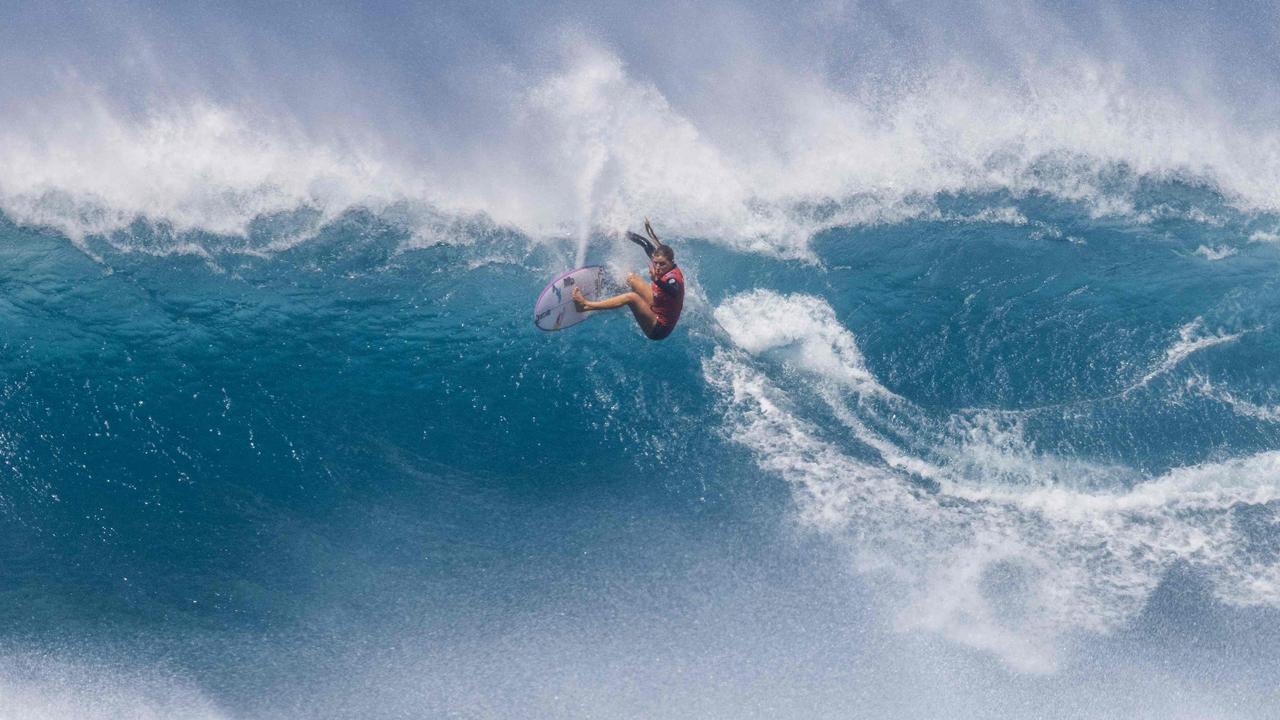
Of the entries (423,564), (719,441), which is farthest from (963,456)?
(423,564)

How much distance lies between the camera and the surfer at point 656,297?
1423 centimetres

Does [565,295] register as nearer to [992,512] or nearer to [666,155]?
[666,155]

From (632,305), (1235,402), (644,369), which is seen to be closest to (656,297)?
(632,305)

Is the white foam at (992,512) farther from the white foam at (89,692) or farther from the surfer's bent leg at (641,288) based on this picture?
the white foam at (89,692)

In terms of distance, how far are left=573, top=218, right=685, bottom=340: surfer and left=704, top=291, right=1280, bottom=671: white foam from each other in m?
2.87

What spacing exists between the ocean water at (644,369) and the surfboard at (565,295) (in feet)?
4.74

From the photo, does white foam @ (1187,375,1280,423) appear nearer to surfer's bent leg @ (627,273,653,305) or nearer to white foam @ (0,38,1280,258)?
white foam @ (0,38,1280,258)

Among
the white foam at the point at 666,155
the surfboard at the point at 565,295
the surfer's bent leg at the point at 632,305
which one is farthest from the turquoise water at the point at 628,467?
the surfer's bent leg at the point at 632,305

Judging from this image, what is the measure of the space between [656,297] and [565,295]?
2.08 m

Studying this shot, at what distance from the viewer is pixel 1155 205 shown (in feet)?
67.5

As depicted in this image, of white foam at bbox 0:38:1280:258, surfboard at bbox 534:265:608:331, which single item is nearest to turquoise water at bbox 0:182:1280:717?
white foam at bbox 0:38:1280:258

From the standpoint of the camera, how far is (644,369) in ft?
58.2

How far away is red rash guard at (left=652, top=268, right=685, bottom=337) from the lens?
14375 mm

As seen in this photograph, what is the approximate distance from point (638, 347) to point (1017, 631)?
24.3 ft
